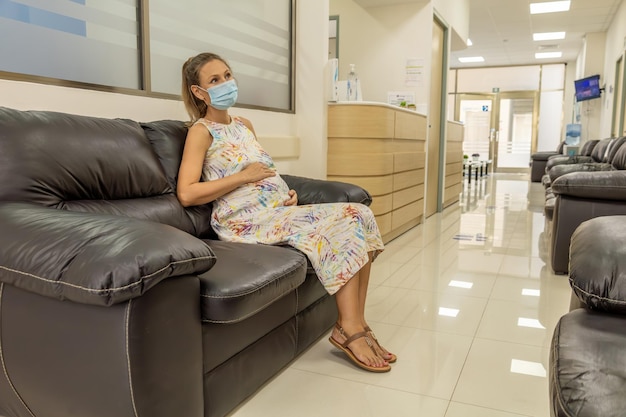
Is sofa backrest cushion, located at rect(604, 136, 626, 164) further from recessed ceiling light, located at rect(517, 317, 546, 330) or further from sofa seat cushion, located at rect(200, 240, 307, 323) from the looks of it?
sofa seat cushion, located at rect(200, 240, 307, 323)

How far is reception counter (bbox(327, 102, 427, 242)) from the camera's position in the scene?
13.0ft

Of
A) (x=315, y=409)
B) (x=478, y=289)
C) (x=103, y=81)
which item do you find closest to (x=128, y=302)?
(x=315, y=409)

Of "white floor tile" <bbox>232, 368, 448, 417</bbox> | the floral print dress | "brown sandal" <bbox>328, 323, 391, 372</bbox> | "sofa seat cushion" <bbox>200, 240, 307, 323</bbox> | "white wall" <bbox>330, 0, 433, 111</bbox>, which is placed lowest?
"white floor tile" <bbox>232, 368, 448, 417</bbox>

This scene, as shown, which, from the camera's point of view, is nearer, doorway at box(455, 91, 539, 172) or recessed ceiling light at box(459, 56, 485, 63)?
recessed ceiling light at box(459, 56, 485, 63)

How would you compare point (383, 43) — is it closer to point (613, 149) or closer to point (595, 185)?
point (613, 149)

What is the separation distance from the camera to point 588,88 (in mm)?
10164

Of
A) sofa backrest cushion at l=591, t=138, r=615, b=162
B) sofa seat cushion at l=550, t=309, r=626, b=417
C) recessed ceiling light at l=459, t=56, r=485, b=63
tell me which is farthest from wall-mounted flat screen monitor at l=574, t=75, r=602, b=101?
sofa seat cushion at l=550, t=309, r=626, b=417

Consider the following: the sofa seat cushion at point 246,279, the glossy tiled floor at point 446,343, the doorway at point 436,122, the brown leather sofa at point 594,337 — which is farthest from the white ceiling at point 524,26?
the brown leather sofa at point 594,337

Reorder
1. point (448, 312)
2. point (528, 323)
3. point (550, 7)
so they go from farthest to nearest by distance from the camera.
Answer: point (550, 7) → point (448, 312) → point (528, 323)

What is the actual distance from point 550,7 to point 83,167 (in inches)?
347

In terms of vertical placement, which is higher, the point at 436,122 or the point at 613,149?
the point at 436,122

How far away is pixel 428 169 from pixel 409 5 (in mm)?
1841

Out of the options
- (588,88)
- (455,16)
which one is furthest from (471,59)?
(455,16)

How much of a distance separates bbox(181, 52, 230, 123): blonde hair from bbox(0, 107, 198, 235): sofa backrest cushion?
27 cm
